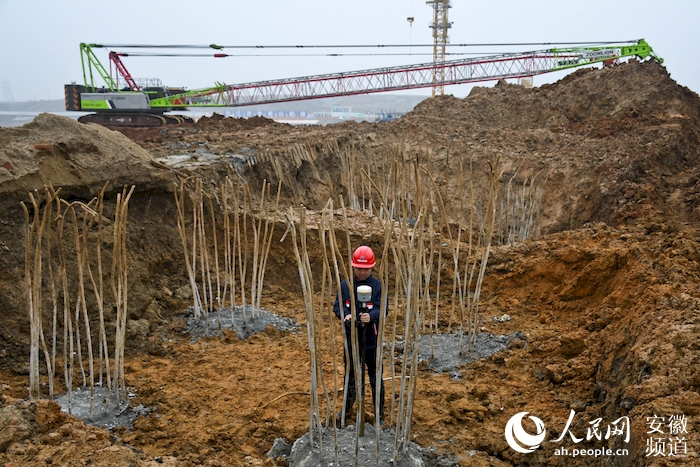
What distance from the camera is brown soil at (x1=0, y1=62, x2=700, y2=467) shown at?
2877 mm

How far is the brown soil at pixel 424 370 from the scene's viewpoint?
9.44ft

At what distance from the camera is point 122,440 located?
333 centimetres

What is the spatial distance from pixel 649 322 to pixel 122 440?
3479 millimetres

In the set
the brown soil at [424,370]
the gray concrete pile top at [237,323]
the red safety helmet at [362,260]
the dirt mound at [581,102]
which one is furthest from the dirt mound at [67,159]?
the dirt mound at [581,102]

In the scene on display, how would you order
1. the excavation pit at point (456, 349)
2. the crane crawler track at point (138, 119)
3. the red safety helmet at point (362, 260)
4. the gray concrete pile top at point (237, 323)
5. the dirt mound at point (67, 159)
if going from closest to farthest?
the red safety helmet at point (362, 260)
the excavation pit at point (456, 349)
the dirt mound at point (67, 159)
the gray concrete pile top at point (237, 323)
the crane crawler track at point (138, 119)

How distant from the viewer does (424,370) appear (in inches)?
174

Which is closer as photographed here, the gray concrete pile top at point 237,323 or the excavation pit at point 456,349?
the excavation pit at point 456,349

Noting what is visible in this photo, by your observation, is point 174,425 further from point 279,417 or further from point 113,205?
point 113,205

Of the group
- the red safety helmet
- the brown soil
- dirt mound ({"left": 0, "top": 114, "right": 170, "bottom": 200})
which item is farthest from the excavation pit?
dirt mound ({"left": 0, "top": 114, "right": 170, "bottom": 200})

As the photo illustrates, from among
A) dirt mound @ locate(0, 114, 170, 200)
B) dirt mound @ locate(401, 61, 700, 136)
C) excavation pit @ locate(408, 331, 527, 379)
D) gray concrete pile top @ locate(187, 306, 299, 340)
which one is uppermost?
dirt mound @ locate(401, 61, 700, 136)

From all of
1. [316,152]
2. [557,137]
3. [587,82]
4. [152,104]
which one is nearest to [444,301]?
[316,152]

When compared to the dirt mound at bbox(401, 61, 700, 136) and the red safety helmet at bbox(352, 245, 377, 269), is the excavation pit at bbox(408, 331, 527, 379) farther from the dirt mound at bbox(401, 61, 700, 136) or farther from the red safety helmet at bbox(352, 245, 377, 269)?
the dirt mound at bbox(401, 61, 700, 136)

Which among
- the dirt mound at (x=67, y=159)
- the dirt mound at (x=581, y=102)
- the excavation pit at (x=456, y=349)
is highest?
the dirt mound at (x=581, y=102)

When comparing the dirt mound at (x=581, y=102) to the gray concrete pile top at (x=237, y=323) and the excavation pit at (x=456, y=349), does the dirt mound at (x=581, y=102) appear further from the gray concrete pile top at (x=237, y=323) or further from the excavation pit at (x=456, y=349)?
the gray concrete pile top at (x=237, y=323)
